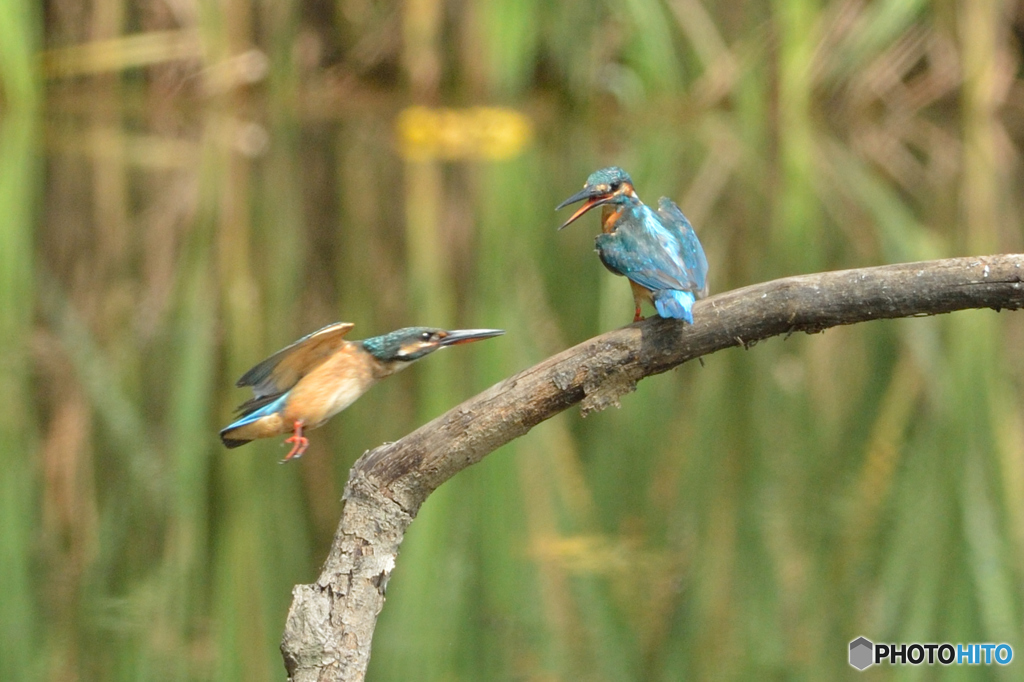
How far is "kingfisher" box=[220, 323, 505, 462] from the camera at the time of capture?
1.81m

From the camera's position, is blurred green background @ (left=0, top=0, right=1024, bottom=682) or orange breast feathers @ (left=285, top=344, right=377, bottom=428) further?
blurred green background @ (left=0, top=0, right=1024, bottom=682)

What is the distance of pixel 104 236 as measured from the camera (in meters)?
5.94

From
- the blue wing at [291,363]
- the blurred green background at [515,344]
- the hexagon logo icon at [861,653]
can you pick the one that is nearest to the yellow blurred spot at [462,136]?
the blurred green background at [515,344]

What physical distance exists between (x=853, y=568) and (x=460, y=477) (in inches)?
39.2

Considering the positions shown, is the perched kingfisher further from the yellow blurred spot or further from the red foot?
the yellow blurred spot

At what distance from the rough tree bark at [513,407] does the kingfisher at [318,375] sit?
0.41ft

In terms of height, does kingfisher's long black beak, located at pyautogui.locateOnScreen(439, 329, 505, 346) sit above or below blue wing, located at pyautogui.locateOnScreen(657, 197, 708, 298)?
below

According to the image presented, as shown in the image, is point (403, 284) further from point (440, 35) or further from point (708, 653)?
point (440, 35)

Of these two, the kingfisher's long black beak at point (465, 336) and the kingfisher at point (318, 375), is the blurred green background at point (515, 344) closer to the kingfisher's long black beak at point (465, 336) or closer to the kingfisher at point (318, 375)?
the kingfisher at point (318, 375)

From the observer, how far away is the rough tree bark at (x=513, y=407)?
64.1 inches

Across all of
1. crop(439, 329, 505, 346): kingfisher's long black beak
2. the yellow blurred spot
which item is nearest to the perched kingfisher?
crop(439, 329, 505, 346): kingfisher's long black beak

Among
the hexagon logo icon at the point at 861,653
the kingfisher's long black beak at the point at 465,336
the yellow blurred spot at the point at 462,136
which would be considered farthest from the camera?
the yellow blurred spot at the point at 462,136

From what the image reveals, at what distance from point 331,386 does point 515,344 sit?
245cm

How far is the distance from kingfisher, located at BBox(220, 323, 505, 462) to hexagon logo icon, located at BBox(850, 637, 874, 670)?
3.66ft
